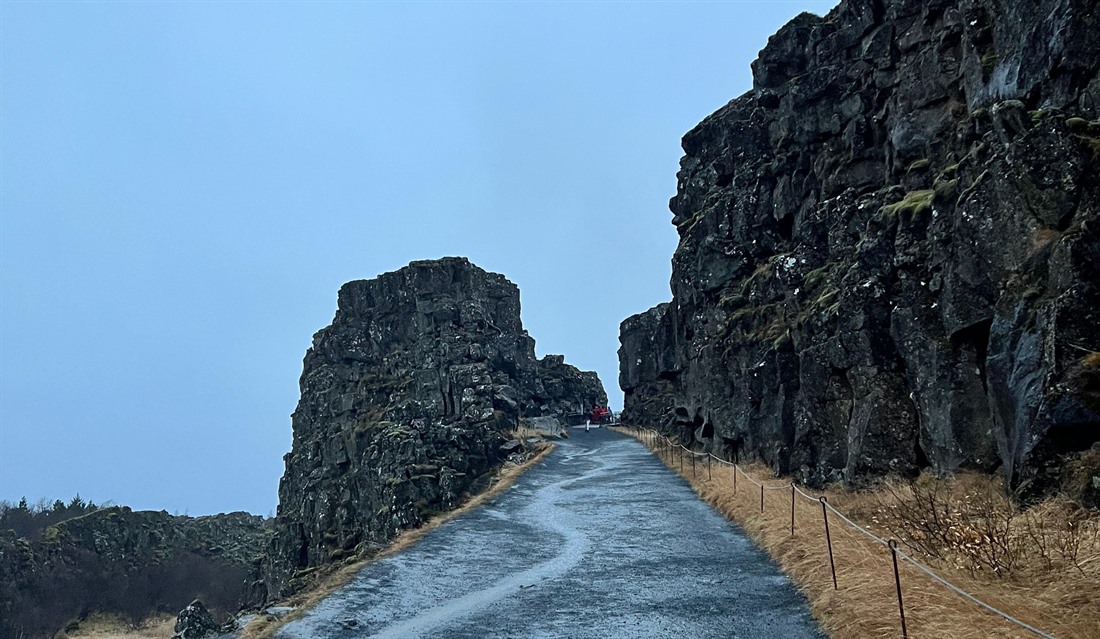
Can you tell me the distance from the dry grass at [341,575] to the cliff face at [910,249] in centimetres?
1027

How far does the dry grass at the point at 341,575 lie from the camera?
12.0 meters

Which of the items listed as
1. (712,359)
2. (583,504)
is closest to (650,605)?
(583,504)

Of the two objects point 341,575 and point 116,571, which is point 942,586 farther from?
point 116,571

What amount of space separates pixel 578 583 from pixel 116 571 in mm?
76220

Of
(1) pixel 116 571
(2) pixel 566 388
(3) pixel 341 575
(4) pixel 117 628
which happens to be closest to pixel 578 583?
(3) pixel 341 575

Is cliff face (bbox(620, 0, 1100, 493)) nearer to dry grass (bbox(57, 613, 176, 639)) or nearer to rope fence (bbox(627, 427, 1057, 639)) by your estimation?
rope fence (bbox(627, 427, 1057, 639))

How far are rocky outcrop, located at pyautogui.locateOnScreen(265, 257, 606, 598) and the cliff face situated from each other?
1452cm

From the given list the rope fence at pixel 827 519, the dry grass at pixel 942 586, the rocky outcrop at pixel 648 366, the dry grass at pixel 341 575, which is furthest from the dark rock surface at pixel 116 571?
the dry grass at pixel 942 586

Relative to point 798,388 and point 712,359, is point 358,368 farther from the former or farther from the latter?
point 798,388

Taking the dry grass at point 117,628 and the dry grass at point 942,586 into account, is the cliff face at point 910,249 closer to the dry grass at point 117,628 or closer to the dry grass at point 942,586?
the dry grass at point 942,586

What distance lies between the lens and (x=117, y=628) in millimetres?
60875

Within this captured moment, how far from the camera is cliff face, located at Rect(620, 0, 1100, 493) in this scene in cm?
1170

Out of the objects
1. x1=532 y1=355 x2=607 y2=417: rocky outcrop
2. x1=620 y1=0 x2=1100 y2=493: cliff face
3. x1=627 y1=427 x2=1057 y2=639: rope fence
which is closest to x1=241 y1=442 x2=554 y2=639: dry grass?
x1=627 y1=427 x2=1057 y2=639: rope fence

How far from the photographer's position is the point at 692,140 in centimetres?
4294
